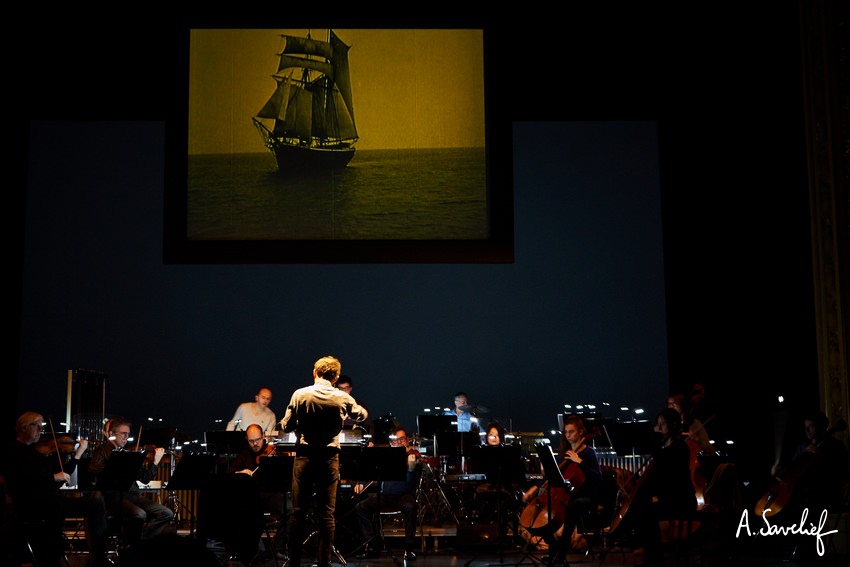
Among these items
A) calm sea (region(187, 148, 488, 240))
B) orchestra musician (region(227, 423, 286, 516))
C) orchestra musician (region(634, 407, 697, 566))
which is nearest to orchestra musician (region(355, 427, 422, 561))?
orchestra musician (region(227, 423, 286, 516))

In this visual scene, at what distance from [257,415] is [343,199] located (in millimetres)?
2542

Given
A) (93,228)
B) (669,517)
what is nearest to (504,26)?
(93,228)

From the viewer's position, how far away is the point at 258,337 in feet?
36.9

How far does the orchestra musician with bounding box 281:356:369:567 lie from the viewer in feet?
21.9

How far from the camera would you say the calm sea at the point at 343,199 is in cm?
1048

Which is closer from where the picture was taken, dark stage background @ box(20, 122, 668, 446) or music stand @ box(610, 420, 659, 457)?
music stand @ box(610, 420, 659, 457)

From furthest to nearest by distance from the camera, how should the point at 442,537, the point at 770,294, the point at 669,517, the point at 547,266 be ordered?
1. the point at 547,266
2. the point at 770,294
3. the point at 442,537
4. the point at 669,517

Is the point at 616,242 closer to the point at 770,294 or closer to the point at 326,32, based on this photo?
the point at 770,294

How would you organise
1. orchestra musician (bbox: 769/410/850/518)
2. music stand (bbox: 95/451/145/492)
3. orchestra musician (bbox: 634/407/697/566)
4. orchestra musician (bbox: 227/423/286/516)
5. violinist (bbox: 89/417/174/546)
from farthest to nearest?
orchestra musician (bbox: 227/423/286/516) < violinist (bbox: 89/417/174/546) < orchestra musician (bbox: 769/410/850/518) < music stand (bbox: 95/451/145/492) < orchestra musician (bbox: 634/407/697/566)

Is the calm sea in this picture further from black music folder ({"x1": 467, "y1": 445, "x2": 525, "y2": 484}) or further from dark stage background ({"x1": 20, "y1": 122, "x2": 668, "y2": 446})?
black music folder ({"x1": 467, "y1": 445, "x2": 525, "y2": 484})

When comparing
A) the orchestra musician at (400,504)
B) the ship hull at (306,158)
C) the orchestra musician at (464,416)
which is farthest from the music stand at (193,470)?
the ship hull at (306,158)

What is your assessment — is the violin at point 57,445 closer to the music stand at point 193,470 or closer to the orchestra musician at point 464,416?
the music stand at point 193,470

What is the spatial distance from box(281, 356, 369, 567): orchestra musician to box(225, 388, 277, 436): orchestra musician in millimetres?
3326

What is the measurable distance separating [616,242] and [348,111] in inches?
141
